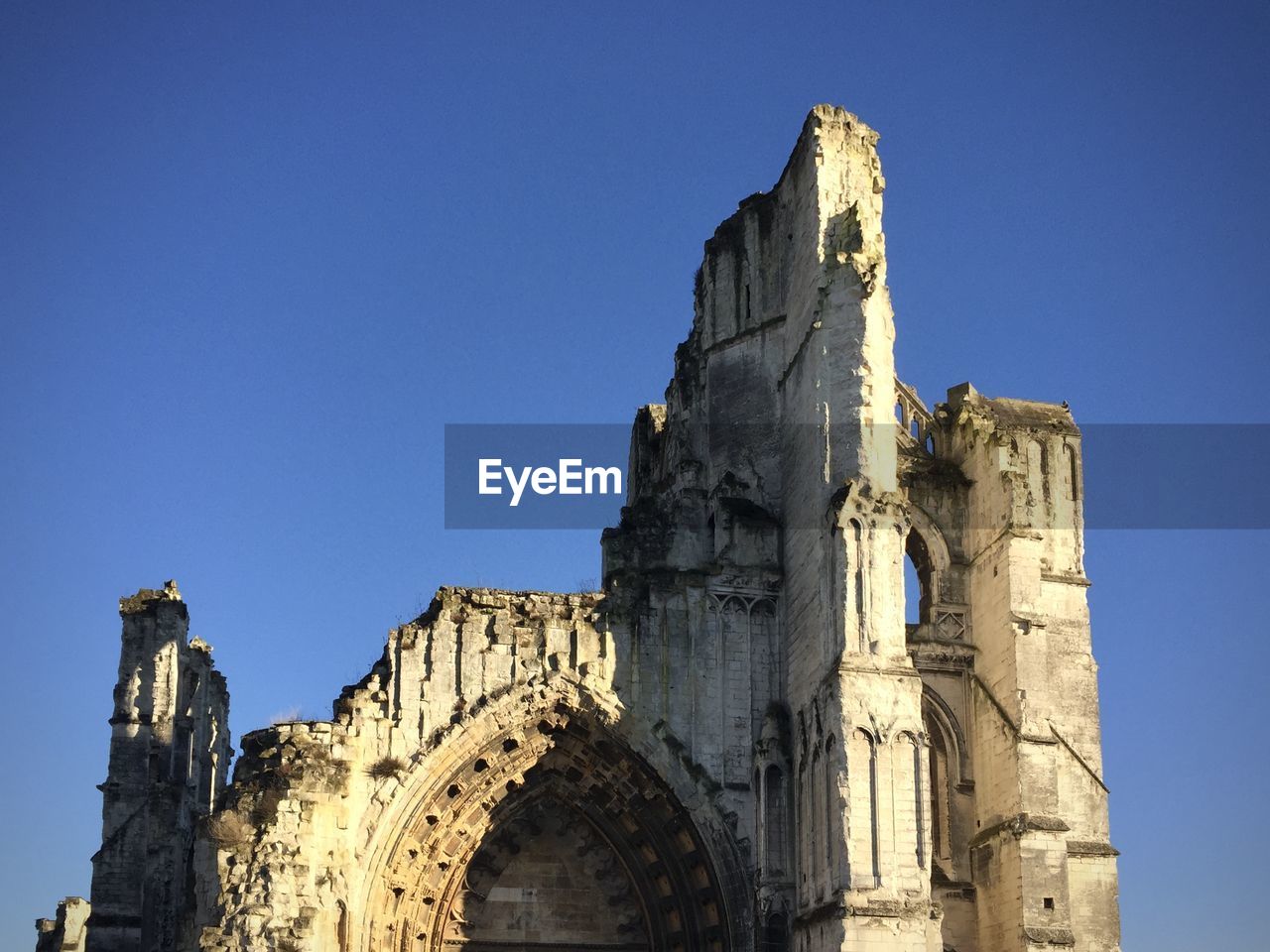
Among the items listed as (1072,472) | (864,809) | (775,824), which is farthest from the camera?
(1072,472)

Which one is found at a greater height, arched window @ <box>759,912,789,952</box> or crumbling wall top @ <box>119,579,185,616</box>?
crumbling wall top @ <box>119,579,185,616</box>

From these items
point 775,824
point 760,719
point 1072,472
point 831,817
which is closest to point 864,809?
point 831,817

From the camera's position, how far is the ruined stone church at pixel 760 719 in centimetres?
1883

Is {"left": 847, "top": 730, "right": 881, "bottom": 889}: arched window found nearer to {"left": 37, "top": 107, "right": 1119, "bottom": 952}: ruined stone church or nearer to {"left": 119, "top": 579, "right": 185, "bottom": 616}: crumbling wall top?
{"left": 37, "top": 107, "right": 1119, "bottom": 952}: ruined stone church

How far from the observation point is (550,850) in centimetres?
2141

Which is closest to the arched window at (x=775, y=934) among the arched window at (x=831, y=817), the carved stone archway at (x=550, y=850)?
the carved stone archway at (x=550, y=850)

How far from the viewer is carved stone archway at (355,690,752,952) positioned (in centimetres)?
1994

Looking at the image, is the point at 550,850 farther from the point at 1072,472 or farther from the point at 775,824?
the point at 1072,472

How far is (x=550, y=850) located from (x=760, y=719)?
10.1 feet

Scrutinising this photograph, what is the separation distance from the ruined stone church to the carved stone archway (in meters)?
0.04

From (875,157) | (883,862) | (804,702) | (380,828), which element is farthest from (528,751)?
(875,157)

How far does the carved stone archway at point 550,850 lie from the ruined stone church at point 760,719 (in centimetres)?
4

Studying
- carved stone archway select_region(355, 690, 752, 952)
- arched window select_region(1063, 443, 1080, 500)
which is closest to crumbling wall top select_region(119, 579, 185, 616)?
carved stone archway select_region(355, 690, 752, 952)

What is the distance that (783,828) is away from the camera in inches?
797
